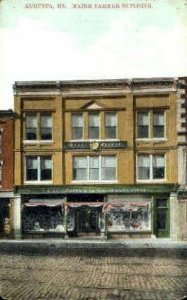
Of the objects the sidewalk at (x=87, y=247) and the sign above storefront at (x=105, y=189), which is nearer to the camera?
the sign above storefront at (x=105, y=189)

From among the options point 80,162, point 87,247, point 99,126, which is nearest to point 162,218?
point 87,247

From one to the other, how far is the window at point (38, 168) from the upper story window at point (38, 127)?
3.52 ft

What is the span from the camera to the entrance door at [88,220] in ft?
49.9

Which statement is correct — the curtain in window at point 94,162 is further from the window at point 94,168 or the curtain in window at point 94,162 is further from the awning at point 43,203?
the awning at point 43,203

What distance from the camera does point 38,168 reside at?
1666 cm

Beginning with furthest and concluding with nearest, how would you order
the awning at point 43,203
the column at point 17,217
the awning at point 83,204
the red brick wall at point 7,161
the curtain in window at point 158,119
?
the red brick wall at point 7,161 < the awning at point 43,203 < the awning at point 83,204 < the column at point 17,217 < the curtain in window at point 158,119

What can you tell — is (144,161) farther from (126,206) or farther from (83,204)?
(83,204)

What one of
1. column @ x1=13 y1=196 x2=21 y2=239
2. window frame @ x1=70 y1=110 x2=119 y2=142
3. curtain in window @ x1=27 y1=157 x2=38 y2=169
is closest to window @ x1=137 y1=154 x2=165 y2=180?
window frame @ x1=70 y1=110 x2=119 y2=142

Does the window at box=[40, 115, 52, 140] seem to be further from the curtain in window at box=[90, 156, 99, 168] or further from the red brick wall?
the red brick wall

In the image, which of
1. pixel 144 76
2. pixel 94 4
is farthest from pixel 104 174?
pixel 94 4

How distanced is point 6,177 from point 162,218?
15.6ft

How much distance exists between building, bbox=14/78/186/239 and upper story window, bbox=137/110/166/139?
0.07ft

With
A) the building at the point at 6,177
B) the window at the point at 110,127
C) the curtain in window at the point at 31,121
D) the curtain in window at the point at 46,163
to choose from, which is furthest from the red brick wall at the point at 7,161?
the window at the point at 110,127

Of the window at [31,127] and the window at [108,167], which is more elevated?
the window at [31,127]
